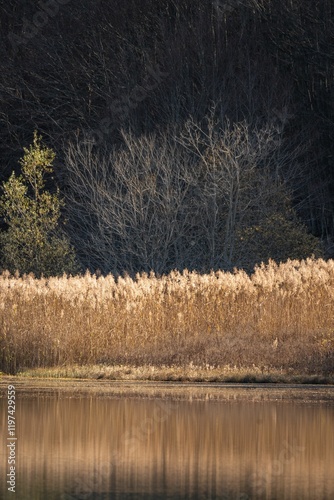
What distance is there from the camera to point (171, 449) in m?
11.9

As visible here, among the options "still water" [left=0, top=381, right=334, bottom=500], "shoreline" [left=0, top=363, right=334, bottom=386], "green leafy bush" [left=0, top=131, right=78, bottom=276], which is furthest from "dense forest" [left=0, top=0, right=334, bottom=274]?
"still water" [left=0, top=381, right=334, bottom=500]

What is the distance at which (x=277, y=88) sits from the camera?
1580 inches

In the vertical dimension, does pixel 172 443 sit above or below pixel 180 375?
below

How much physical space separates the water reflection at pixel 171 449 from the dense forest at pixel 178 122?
63.8 ft

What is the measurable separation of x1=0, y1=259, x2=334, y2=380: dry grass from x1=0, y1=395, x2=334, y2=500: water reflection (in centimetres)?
414

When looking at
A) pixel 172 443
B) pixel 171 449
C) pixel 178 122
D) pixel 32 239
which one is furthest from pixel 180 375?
pixel 178 122

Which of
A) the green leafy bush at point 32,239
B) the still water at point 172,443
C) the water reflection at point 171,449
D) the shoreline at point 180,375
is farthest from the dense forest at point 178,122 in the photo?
the water reflection at point 171,449

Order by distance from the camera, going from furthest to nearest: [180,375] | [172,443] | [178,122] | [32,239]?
1. [178,122]
2. [32,239]
3. [180,375]
4. [172,443]

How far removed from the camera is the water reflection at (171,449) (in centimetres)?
973

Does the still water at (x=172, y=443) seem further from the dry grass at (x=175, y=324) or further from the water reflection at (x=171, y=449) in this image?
the dry grass at (x=175, y=324)

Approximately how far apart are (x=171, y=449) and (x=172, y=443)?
406mm

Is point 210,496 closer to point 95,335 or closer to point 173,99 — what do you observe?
point 95,335

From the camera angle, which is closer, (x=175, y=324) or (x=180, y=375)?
(x=180, y=375)

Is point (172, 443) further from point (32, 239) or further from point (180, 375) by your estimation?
point (32, 239)
